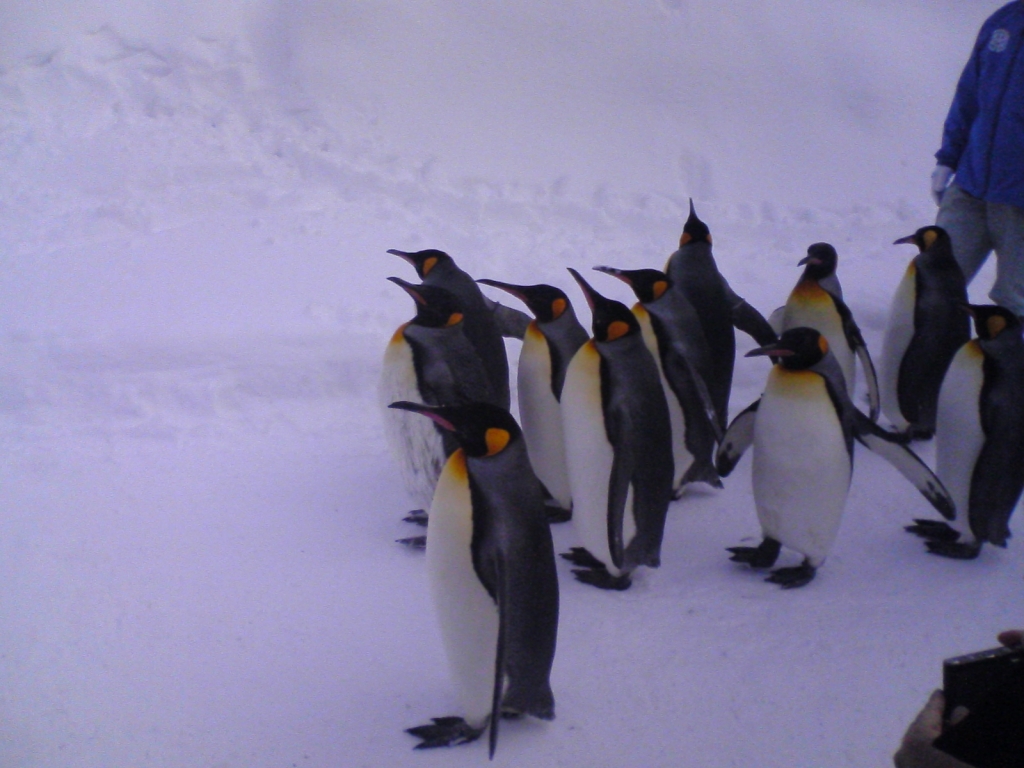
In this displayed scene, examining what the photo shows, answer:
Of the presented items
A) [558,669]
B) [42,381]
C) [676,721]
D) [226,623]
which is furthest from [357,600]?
[42,381]

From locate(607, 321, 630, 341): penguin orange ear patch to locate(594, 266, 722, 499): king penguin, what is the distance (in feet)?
1.32

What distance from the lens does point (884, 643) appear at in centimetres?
216

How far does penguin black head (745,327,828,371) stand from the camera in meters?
2.35

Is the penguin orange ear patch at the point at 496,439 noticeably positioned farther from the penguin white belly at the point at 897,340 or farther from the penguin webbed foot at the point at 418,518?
the penguin white belly at the point at 897,340

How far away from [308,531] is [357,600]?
1.29 feet

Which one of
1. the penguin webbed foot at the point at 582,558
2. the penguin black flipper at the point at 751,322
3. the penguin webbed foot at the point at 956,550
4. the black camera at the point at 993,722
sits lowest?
the penguin webbed foot at the point at 582,558

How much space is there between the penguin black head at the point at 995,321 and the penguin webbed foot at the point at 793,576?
84 cm

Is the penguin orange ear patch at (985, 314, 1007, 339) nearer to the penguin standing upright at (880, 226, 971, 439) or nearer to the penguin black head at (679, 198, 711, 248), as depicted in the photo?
the penguin standing upright at (880, 226, 971, 439)

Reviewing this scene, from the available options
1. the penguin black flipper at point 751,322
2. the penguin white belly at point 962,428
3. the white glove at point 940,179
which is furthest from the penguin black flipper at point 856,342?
the white glove at point 940,179

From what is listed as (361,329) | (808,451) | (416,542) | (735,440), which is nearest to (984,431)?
(808,451)

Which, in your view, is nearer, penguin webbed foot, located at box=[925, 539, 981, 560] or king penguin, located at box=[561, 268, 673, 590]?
king penguin, located at box=[561, 268, 673, 590]

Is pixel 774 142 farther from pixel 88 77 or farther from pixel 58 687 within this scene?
pixel 58 687

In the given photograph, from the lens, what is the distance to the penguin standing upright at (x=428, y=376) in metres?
2.41

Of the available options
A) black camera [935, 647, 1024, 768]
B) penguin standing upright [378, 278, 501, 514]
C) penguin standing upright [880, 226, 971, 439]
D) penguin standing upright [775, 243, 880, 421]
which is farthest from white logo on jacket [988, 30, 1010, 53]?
black camera [935, 647, 1024, 768]
